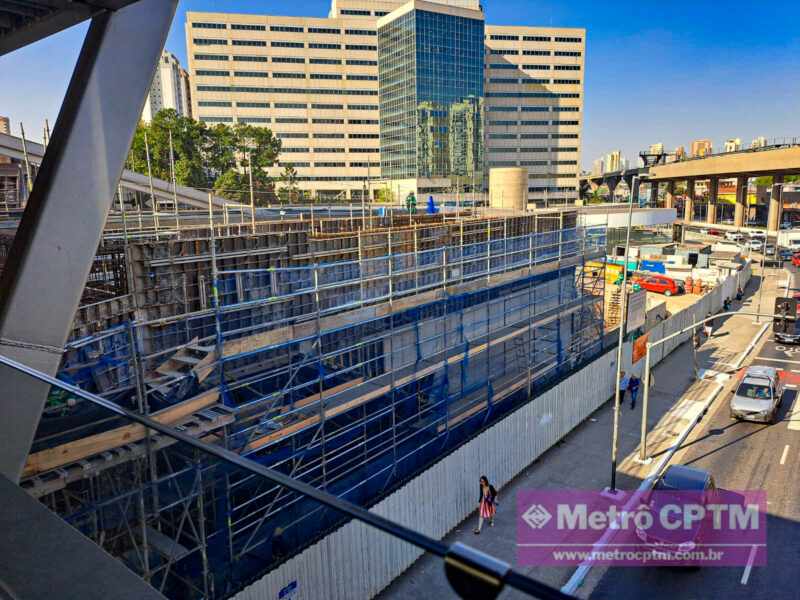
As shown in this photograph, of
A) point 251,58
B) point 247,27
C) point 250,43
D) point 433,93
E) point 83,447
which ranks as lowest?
point 83,447

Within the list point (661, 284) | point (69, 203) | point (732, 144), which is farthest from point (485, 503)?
point (732, 144)

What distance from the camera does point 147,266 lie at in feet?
34.0

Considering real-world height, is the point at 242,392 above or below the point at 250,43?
below

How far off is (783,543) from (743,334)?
64.1 ft

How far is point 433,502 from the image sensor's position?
36.4 feet

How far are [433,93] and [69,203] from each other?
246 feet

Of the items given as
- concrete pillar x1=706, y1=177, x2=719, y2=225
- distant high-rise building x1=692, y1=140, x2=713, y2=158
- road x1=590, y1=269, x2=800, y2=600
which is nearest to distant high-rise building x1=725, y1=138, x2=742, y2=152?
distant high-rise building x1=692, y1=140, x2=713, y2=158

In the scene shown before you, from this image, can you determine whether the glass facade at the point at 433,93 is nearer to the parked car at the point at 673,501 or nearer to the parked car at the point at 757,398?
the parked car at the point at 757,398

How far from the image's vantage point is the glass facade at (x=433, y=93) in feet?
238

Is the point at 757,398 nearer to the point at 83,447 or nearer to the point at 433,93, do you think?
the point at 83,447

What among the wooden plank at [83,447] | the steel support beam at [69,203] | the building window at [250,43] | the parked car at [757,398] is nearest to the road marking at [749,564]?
the parked car at [757,398]

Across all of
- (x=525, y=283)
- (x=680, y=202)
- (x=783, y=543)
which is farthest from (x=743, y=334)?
(x=680, y=202)

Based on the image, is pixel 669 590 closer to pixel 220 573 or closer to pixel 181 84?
pixel 220 573

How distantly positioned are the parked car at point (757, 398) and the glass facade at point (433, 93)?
60781 millimetres
